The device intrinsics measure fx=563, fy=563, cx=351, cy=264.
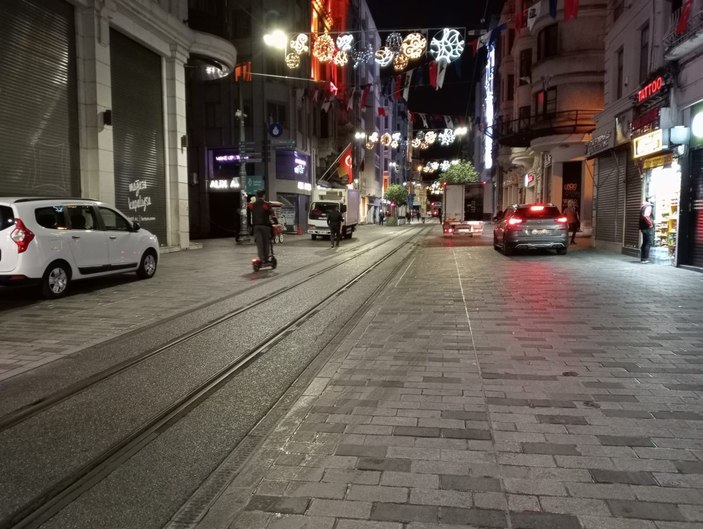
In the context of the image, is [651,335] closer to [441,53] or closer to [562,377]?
[562,377]

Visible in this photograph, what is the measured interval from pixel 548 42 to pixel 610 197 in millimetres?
13898

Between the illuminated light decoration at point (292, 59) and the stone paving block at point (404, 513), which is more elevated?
the illuminated light decoration at point (292, 59)

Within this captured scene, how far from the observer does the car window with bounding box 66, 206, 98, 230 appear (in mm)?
10453

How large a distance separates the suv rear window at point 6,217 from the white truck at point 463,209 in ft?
85.9

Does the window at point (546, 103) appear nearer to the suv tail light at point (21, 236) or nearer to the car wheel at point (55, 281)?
the car wheel at point (55, 281)

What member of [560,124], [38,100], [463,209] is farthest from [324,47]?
[463,209]

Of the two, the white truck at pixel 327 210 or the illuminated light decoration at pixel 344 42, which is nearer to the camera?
the illuminated light decoration at pixel 344 42

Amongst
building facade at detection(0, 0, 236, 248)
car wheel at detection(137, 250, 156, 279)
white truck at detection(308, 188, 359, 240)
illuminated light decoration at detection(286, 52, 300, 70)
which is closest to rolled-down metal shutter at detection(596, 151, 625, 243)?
illuminated light decoration at detection(286, 52, 300, 70)

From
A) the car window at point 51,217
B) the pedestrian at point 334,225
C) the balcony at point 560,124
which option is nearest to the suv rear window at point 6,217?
the car window at point 51,217

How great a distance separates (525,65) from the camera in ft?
113

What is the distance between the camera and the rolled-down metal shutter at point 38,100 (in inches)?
517

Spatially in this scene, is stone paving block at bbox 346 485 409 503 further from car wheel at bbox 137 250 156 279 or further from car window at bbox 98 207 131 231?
car wheel at bbox 137 250 156 279

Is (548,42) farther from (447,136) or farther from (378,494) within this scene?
(378,494)

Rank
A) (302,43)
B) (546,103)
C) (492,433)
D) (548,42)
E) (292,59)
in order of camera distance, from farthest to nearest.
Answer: (546,103) → (548,42) → (292,59) → (302,43) → (492,433)
